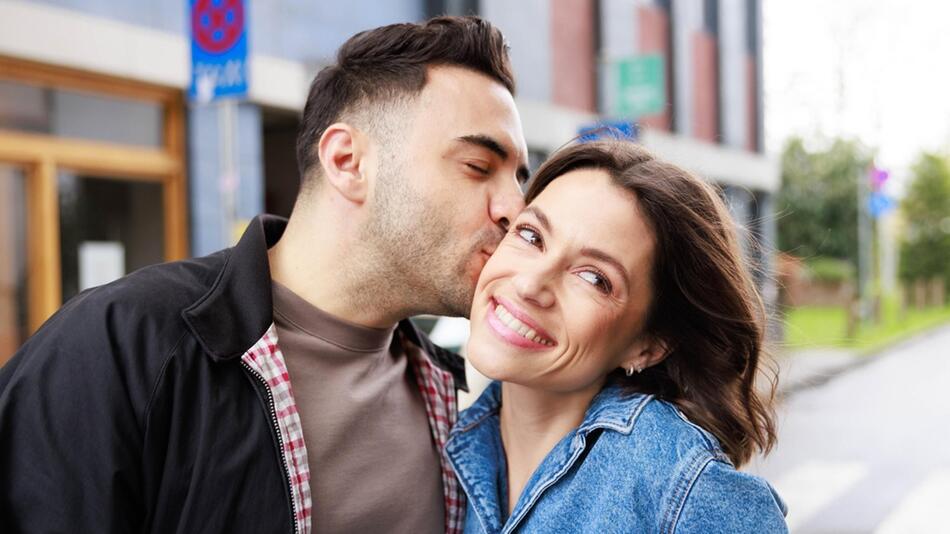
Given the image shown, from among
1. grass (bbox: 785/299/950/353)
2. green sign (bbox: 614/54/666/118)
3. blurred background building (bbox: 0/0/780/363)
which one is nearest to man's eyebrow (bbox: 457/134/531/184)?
blurred background building (bbox: 0/0/780/363)

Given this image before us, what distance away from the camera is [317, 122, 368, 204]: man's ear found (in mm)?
2545

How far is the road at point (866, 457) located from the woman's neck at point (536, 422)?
0.74 meters

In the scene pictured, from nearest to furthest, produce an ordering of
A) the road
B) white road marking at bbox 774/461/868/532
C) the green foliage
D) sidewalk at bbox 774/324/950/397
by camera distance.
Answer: the road → white road marking at bbox 774/461/868/532 → sidewalk at bbox 774/324/950/397 → the green foliage

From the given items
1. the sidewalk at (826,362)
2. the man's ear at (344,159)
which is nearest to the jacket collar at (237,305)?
the man's ear at (344,159)

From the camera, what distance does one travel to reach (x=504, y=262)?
2.19 metres

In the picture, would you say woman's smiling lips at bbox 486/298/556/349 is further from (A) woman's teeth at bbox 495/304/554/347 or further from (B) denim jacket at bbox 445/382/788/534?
(B) denim jacket at bbox 445/382/788/534

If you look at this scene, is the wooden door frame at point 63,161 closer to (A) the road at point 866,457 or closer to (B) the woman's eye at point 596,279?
(A) the road at point 866,457

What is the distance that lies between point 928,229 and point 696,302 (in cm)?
3918

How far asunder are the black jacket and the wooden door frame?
208 inches

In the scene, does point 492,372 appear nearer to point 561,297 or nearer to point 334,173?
point 561,297

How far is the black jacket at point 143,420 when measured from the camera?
5.80ft

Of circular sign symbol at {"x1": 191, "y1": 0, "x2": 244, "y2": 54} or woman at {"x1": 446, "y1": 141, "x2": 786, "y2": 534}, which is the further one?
circular sign symbol at {"x1": 191, "y1": 0, "x2": 244, "y2": 54}

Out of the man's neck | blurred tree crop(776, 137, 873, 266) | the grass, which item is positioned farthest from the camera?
blurred tree crop(776, 137, 873, 266)

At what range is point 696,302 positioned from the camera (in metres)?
2.21
